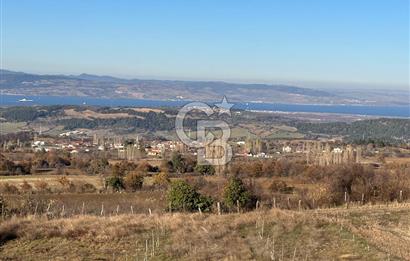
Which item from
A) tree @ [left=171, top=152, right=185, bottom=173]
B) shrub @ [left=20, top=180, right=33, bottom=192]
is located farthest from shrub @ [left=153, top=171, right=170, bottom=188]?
tree @ [left=171, top=152, right=185, bottom=173]

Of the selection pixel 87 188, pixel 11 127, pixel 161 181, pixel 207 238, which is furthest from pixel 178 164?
pixel 11 127

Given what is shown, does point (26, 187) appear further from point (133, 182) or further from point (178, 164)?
point (178, 164)

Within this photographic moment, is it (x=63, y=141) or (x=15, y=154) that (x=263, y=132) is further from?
(x=15, y=154)

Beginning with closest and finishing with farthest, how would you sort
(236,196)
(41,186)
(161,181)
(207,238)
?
(207,238) < (236,196) < (41,186) < (161,181)

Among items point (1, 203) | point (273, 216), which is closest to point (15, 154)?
point (1, 203)

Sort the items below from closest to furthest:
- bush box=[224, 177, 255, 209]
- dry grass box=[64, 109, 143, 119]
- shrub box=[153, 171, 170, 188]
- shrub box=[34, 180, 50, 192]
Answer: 1. bush box=[224, 177, 255, 209]
2. shrub box=[34, 180, 50, 192]
3. shrub box=[153, 171, 170, 188]
4. dry grass box=[64, 109, 143, 119]

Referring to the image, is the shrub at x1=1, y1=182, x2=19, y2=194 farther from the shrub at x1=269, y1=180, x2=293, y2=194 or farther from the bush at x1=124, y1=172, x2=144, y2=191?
the shrub at x1=269, y1=180, x2=293, y2=194

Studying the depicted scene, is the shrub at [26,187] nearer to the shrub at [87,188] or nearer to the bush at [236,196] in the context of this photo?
the shrub at [87,188]
